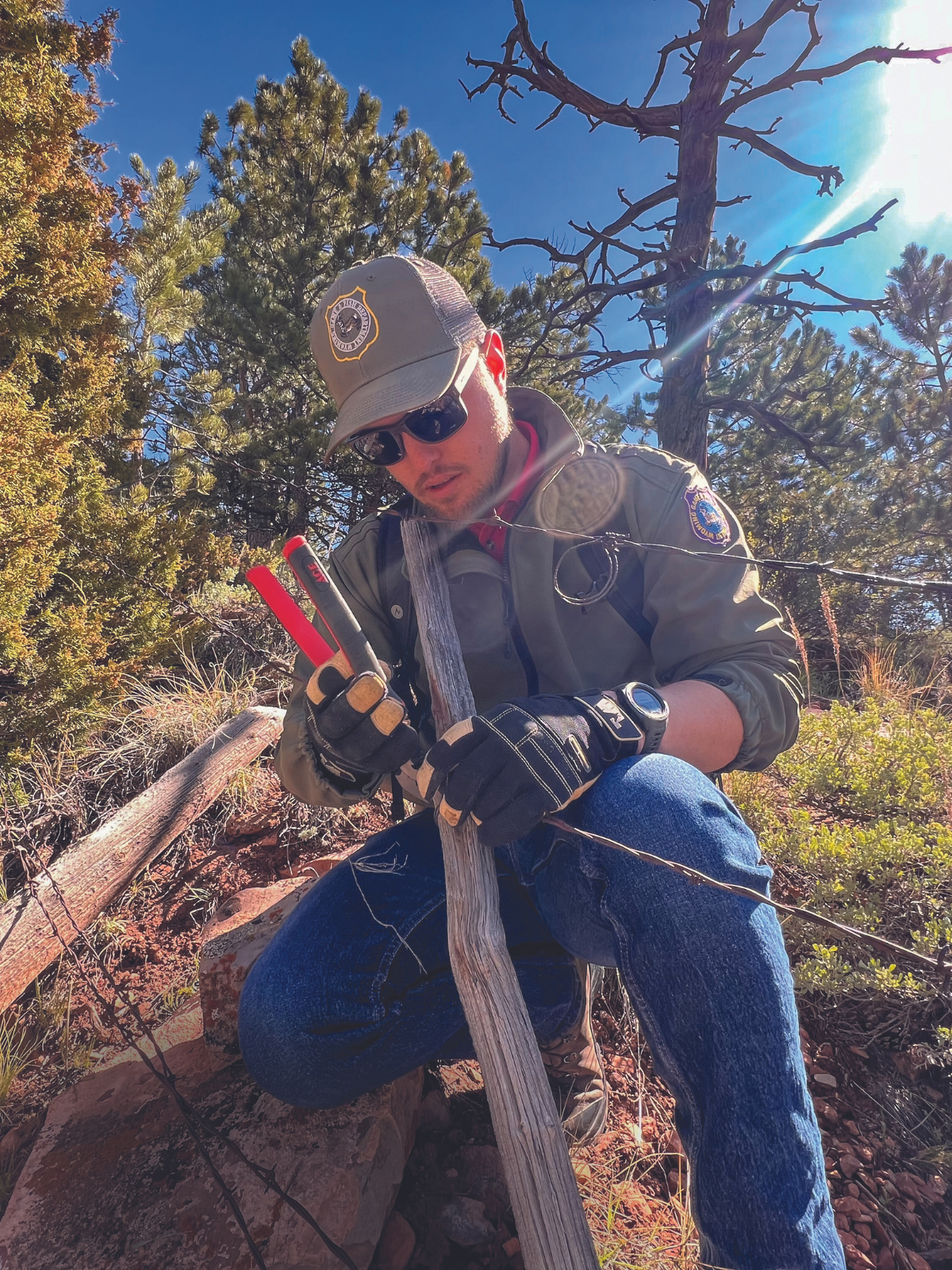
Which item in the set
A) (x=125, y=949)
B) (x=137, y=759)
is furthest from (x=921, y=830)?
(x=137, y=759)

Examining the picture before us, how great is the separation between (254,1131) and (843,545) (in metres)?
10.7

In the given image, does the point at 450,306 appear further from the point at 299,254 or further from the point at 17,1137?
the point at 299,254

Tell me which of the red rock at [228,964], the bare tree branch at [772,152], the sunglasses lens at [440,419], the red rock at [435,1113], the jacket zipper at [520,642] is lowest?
the red rock at [435,1113]

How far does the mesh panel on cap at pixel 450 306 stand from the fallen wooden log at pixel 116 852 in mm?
2626

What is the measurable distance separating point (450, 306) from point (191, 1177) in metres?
2.35

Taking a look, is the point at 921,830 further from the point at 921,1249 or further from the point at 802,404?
the point at 802,404

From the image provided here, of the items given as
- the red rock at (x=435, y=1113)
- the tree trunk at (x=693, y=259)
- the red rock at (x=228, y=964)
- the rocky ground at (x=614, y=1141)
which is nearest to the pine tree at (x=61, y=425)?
the rocky ground at (x=614, y=1141)

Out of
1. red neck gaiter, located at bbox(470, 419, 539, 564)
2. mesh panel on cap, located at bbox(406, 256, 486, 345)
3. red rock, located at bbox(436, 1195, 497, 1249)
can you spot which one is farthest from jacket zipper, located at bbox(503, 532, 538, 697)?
red rock, located at bbox(436, 1195, 497, 1249)

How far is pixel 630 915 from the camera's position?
3.41 ft

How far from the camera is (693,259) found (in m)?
4.95

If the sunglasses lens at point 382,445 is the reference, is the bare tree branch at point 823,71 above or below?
above

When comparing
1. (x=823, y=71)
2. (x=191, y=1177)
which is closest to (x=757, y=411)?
(x=823, y=71)

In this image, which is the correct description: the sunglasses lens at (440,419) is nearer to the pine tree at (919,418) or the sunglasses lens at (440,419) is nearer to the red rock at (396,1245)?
the red rock at (396,1245)

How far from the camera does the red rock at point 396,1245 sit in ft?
4.34
